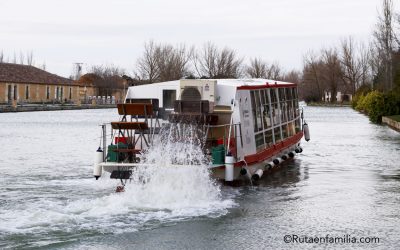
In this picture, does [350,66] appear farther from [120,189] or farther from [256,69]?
[120,189]

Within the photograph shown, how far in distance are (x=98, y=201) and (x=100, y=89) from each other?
356 ft

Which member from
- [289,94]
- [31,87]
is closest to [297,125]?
[289,94]

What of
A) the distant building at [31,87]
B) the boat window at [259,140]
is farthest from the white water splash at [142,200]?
the distant building at [31,87]

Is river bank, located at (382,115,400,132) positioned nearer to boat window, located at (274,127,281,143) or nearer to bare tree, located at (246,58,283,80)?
boat window, located at (274,127,281,143)

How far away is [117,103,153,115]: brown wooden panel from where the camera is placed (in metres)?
14.1

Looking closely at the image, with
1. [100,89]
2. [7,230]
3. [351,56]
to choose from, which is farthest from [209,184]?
[100,89]

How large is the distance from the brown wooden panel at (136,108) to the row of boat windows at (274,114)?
8.86ft

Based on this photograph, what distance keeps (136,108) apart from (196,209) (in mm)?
3842

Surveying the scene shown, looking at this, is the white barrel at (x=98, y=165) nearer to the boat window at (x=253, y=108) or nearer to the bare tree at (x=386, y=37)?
the boat window at (x=253, y=108)

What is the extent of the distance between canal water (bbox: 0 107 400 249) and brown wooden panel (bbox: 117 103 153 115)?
178 cm

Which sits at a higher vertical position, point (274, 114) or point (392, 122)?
point (274, 114)

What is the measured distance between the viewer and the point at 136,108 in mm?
14273

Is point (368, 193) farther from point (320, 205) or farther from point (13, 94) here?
point (13, 94)

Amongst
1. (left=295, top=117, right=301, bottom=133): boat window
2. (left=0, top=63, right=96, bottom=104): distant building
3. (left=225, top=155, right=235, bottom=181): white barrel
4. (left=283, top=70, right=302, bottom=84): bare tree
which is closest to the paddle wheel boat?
(left=225, top=155, right=235, bottom=181): white barrel
